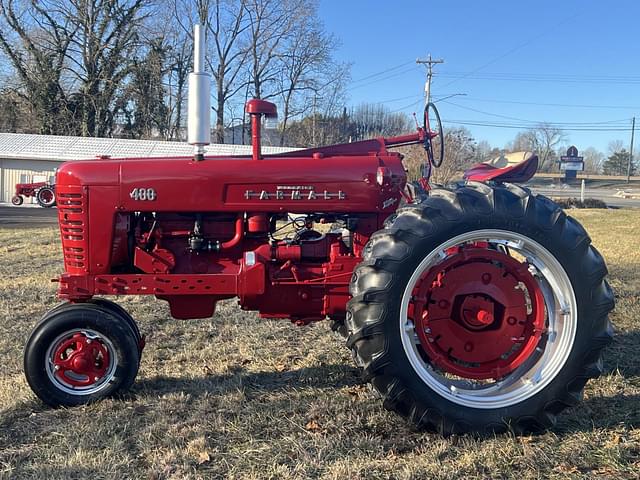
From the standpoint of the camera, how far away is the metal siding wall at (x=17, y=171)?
24859mm

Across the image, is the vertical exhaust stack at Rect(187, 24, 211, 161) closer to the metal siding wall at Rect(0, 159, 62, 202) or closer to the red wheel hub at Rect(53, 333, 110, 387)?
the red wheel hub at Rect(53, 333, 110, 387)

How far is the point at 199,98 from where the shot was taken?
331cm

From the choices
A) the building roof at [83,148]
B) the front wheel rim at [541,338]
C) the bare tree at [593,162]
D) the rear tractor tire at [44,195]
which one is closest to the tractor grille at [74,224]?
the front wheel rim at [541,338]

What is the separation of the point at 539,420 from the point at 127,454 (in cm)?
214

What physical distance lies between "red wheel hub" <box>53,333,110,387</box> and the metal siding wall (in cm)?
2447

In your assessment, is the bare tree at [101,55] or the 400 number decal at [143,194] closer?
the 400 number decal at [143,194]

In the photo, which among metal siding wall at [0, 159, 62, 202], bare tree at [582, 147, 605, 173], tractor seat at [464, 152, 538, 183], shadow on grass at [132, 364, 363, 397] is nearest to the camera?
shadow on grass at [132, 364, 363, 397]

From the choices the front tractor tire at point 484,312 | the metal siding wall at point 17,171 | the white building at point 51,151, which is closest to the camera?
the front tractor tire at point 484,312

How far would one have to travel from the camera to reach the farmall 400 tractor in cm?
277

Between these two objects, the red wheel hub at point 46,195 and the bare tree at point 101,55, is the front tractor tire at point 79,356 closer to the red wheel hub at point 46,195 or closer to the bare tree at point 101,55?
the red wheel hub at point 46,195

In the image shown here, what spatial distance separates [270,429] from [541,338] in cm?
159

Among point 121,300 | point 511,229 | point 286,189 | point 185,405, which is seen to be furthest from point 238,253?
point 121,300

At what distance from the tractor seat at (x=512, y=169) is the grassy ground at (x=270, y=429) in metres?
1.52

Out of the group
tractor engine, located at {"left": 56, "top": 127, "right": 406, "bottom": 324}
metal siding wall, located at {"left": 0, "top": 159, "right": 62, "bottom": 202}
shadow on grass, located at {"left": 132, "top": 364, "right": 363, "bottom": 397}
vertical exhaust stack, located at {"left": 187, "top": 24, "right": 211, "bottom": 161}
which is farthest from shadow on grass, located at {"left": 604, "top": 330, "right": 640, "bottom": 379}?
metal siding wall, located at {"left": 0, "top": 159, "right": 62, "bottom": 202}
